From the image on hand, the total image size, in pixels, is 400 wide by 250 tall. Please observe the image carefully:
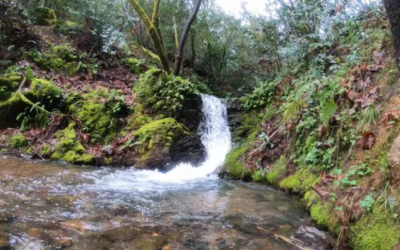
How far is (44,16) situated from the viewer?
548 inches

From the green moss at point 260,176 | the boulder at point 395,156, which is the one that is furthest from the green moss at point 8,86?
the boulder at point 395,156

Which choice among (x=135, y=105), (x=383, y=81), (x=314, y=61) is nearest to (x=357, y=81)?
(x=383, y=81)

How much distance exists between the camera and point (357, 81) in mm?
5980

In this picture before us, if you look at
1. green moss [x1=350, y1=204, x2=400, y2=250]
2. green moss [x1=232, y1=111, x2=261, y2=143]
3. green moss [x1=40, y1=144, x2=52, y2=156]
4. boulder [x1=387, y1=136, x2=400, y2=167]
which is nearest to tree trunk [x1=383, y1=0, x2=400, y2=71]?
boulder [x1=387, y1=136, x2=400, y2=167]

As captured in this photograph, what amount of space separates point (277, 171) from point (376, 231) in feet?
11.0

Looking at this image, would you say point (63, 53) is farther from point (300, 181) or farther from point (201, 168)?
point (300, 181)

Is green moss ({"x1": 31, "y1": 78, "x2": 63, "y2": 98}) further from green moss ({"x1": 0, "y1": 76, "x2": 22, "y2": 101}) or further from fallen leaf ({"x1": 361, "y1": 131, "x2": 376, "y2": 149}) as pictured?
fallen leaf ({"x1": 361, "y1": 131, "x2": 376, "y2": 149})

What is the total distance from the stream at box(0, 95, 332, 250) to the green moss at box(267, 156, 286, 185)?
11.4 inches

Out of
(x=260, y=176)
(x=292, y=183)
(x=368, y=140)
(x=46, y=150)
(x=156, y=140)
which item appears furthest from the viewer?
(x=156, y=140)

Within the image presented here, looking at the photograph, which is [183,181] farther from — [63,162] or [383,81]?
[383,81]

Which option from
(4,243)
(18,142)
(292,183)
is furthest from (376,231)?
(18,142)

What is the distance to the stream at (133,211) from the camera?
340cm

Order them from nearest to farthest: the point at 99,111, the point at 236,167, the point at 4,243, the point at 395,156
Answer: the point at 4,243
the point at 395,156
the point at 236,167
the point at 99,111

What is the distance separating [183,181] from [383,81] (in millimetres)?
4304
